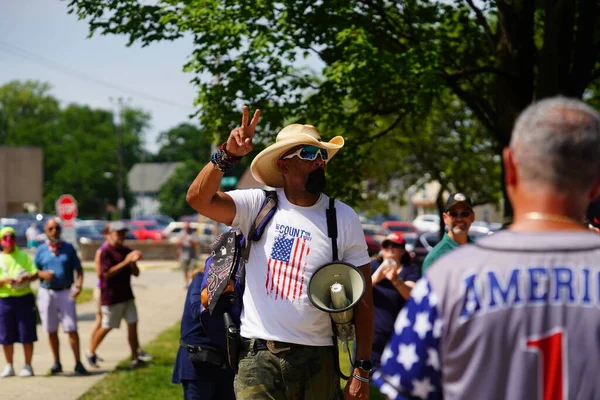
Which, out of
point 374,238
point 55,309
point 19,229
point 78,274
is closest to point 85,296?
point 78,274

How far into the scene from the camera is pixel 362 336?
470cm

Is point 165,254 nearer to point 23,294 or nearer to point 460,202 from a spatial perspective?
point 23,294

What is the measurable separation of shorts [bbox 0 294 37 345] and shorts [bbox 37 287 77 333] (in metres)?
0.34

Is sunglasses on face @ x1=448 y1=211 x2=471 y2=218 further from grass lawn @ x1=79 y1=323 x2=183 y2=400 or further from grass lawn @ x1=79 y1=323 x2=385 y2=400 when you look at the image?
grass lawn @ x1=79 y1=323 x2=183 y2=400

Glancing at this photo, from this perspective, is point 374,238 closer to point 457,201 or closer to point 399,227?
point 399,227

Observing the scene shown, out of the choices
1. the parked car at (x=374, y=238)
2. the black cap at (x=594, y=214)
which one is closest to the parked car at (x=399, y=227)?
the parked car at (x=374, y=238)

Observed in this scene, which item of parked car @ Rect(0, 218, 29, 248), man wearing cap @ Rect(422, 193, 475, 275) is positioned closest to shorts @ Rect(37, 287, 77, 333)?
man wearing cap @ Rect(422, 193, 475, 275)

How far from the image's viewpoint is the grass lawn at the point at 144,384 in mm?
9781

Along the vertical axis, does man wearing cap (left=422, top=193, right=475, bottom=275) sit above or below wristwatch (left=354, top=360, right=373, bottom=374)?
above

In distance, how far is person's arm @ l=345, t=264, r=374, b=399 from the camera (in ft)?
15.1

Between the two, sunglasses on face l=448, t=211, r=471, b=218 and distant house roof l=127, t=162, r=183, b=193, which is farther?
distant house roof l=127, t=162, r=183, b=193

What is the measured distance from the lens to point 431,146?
28438 millimetres

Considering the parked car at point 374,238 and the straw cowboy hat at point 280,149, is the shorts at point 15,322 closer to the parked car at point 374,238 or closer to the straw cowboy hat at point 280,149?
the straw cowboy hat at point 280,149

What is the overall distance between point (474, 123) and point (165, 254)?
17.3 m
